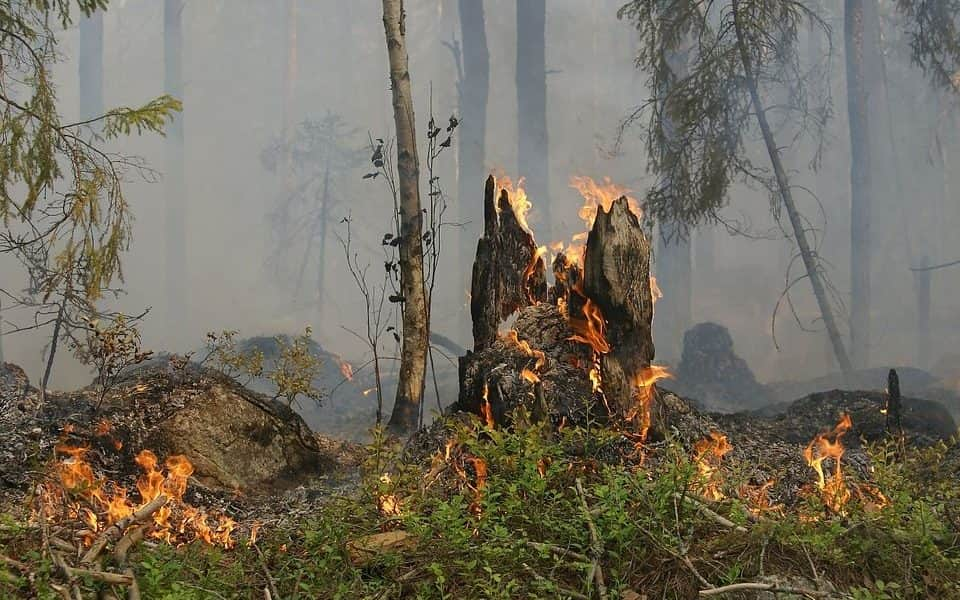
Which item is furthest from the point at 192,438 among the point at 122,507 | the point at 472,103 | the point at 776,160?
the point at 472,103

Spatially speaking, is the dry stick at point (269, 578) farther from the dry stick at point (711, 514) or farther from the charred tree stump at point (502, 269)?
the charred tree stump at point (502, 269)

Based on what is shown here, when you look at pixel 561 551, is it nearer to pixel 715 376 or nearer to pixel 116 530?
pixel 116 530

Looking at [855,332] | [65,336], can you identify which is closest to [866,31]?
[855,332]

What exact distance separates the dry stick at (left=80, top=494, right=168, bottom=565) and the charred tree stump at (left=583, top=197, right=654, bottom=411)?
363 centimetres

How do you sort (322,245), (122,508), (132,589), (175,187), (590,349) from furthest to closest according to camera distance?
(175,187) < (322,245) < (590,349) < (122,508) < (132,589)

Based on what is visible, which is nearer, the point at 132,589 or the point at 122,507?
the point at 132,589

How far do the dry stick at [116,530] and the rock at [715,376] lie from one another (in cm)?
1552

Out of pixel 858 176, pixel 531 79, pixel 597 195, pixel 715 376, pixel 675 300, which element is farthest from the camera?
pixel 531 79

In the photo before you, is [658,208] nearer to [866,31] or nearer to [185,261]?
[866,31]

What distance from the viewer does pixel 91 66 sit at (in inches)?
1372

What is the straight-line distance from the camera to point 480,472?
14.6 feet

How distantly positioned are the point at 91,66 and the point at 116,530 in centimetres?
3797

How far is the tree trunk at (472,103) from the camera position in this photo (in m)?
27.0

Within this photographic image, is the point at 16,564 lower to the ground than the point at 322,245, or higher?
lower
